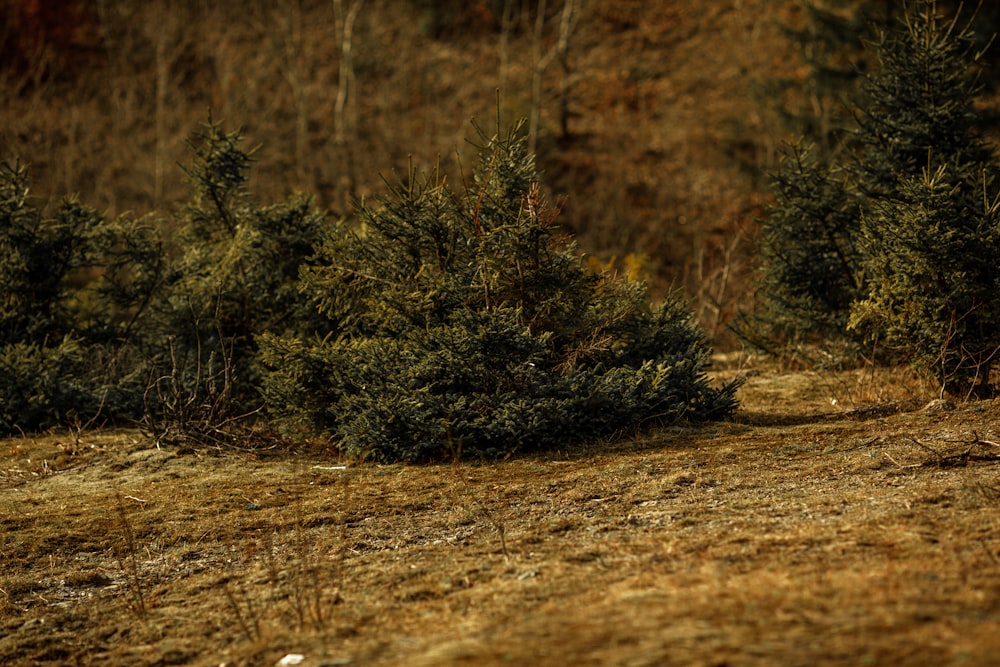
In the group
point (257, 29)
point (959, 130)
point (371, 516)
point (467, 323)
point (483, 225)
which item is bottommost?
point (371, 516)

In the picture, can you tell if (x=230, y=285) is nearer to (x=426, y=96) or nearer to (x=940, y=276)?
(x=940, y=276)

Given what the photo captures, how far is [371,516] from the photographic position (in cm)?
739

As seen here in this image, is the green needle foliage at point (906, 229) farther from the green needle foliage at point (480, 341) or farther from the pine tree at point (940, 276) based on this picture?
the green needle foliage at point (480, 341)

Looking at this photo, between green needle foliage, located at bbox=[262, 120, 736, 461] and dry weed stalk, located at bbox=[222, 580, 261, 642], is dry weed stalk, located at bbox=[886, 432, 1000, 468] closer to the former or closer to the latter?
green needle foliage, located at bbox=[262, 120, 736, 461]

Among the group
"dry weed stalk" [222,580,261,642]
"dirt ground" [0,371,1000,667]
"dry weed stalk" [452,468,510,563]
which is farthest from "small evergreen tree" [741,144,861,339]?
"dry weed stalk" [222,580,261,642]

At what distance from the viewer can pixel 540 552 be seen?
6.00 meters

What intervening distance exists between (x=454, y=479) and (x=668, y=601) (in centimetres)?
385

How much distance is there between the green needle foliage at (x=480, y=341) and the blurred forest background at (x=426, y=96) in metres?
16.6

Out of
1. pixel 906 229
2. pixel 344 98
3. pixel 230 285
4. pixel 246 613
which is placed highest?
pixel 344 98

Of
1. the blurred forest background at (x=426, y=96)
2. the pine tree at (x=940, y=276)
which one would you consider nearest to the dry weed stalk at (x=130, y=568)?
the pine tree at (x=940, y=276)

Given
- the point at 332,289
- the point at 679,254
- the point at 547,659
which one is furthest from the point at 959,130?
the point at 679,254

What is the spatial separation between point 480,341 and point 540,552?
334 centimetres

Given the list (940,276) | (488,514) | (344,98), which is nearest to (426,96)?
(344,98)

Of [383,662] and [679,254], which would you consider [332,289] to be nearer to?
[383,662]
